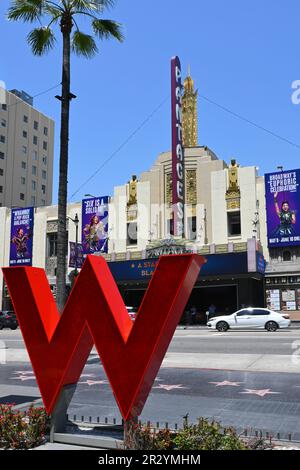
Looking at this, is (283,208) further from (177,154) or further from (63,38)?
(63,38)

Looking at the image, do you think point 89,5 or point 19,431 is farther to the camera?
point 89,5

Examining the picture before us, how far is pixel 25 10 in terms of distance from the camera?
543 inches

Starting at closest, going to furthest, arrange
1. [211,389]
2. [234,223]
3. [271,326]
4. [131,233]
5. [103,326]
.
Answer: [103,326]
[211,389]
[271,326]
[234,223]
[131,233]

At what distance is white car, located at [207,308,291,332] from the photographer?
94.6 ft

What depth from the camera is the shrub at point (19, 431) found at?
6258 mm

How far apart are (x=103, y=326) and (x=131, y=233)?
120ft

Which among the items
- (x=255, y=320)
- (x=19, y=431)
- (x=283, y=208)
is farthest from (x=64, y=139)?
(x=283, y=208)

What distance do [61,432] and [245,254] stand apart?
3016cm

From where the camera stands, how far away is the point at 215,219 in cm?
3978

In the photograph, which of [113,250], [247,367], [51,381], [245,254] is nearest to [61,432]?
[51,381]

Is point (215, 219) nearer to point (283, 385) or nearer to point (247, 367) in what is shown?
point (247, 367)

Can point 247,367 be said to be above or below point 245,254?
below

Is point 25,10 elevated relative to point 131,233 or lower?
elevated

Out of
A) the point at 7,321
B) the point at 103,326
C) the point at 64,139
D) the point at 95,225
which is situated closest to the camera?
the point at 103,326
